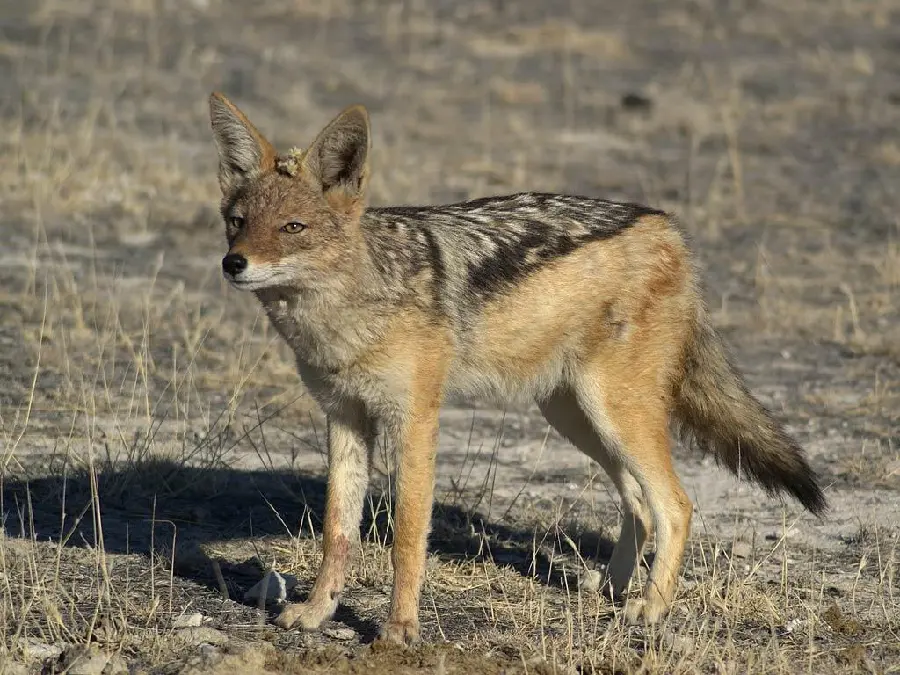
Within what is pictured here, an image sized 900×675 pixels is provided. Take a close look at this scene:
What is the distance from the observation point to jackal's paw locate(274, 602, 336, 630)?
5336 mm

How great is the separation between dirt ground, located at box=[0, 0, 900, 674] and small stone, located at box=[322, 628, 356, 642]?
0.09 m

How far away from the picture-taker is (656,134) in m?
15.7

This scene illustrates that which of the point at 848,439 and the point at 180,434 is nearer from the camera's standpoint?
the point at 180,434

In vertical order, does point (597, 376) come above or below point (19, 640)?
above

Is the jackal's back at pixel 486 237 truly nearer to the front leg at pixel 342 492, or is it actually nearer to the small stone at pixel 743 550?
the front leg at pixel 342 492

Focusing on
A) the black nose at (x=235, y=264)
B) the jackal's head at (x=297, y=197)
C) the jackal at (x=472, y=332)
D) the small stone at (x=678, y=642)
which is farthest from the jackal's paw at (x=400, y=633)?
the black nose at (x=235, y=264)

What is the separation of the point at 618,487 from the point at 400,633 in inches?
58.4

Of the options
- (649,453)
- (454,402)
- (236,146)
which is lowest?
(454,402)

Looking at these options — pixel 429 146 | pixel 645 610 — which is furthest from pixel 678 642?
pixel 429 146

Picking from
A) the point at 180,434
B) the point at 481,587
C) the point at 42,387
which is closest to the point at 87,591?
the point at 481,587

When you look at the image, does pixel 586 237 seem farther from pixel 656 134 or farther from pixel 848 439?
pixel 656 134

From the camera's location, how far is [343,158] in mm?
5266

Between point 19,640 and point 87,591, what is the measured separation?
0.66 m

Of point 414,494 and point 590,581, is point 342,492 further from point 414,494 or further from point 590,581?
point 590,581
